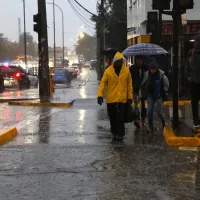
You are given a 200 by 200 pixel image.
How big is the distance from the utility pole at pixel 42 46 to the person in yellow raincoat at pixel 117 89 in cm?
1110

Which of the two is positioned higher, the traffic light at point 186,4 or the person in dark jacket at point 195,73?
the traffic light at point 186,4

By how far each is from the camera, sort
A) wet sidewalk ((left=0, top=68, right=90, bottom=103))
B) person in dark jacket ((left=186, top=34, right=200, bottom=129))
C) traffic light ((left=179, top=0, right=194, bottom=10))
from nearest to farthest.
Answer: person in dark jacket ((left=186, top=34, right=200, bottom=129))
traffic light ((left=179, top=0, right=194, bottom=10))
wet sidewalk ((left=0, top=68, right=90, bottom=103))

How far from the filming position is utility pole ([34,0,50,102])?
2070 centimetres

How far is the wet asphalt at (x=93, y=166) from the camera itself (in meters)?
6.09

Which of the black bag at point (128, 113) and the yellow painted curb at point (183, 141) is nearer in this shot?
the yellow painted curb at point (183, 141)

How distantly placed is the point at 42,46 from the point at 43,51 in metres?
0.21

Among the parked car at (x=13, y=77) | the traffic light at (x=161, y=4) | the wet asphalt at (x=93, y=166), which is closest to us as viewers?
the wet asphalt at (x=93, y=166)

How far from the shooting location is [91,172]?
23.3ft

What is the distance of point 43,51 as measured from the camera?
21.2 meters

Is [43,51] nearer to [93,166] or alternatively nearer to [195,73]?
[195,73]

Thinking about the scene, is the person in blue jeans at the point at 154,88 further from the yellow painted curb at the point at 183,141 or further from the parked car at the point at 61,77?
the parked car at the point at 61,77

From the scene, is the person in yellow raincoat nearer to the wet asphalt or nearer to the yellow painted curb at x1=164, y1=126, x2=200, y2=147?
the wet asphalt

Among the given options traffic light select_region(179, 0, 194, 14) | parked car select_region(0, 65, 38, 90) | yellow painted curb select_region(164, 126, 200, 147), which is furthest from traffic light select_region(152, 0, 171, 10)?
parked car select_region(0, 65, 38, 90)

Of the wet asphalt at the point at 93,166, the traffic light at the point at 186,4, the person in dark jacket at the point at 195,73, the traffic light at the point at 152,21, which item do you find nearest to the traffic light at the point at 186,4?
the traffic light at the point at 186,4
